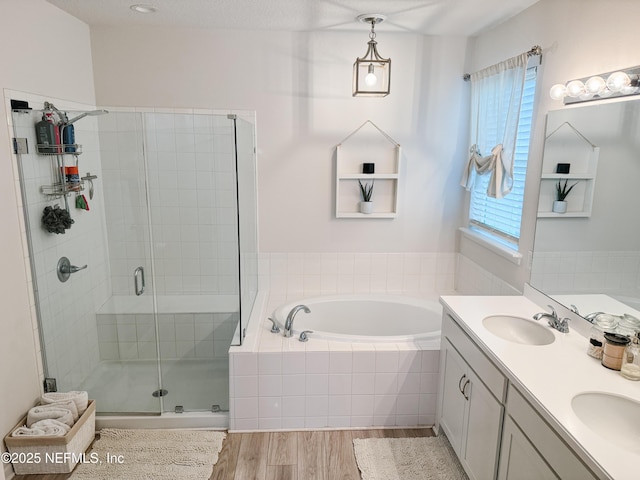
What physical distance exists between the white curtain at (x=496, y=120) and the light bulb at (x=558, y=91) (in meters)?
0.38

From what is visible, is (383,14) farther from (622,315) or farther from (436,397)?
(436,397)

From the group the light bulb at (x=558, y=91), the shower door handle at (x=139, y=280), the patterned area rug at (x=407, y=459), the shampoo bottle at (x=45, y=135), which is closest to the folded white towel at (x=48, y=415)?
the shower door handle at (x=139, y=280)

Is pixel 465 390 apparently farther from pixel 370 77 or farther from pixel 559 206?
pixel 370 77

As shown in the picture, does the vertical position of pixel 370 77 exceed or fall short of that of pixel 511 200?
it exceeds it

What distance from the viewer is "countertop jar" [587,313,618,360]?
6.12 feet

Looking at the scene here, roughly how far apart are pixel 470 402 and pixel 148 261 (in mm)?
2299

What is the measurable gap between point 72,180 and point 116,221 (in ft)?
1.40

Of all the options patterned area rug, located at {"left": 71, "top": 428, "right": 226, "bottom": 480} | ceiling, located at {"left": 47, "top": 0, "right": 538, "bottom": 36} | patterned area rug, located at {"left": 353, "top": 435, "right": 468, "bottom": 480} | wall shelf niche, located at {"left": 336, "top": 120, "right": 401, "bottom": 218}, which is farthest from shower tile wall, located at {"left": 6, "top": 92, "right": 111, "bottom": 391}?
patterned area rug, located at {"left": 353, "top": 435, "right": 468, "bottom": 480}

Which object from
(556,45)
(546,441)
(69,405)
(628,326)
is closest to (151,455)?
(69,405)

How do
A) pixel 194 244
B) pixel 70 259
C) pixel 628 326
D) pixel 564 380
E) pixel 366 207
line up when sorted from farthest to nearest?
pixel 366 207 < pixel 194 244 < pixel 70 259 < pixel 628 326 < pixel 564 380

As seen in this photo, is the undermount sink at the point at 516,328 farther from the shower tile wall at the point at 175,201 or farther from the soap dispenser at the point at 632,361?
the shower tile wall at the point at 175,201

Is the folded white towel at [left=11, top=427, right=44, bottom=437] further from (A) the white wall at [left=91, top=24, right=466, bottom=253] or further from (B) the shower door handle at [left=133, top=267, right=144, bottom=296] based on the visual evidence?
(A) the white wall at [left=91, top=24, right=466, bottom=253]

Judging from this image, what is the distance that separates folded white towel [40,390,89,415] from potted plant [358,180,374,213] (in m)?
2.36

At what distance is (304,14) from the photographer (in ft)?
9.68
